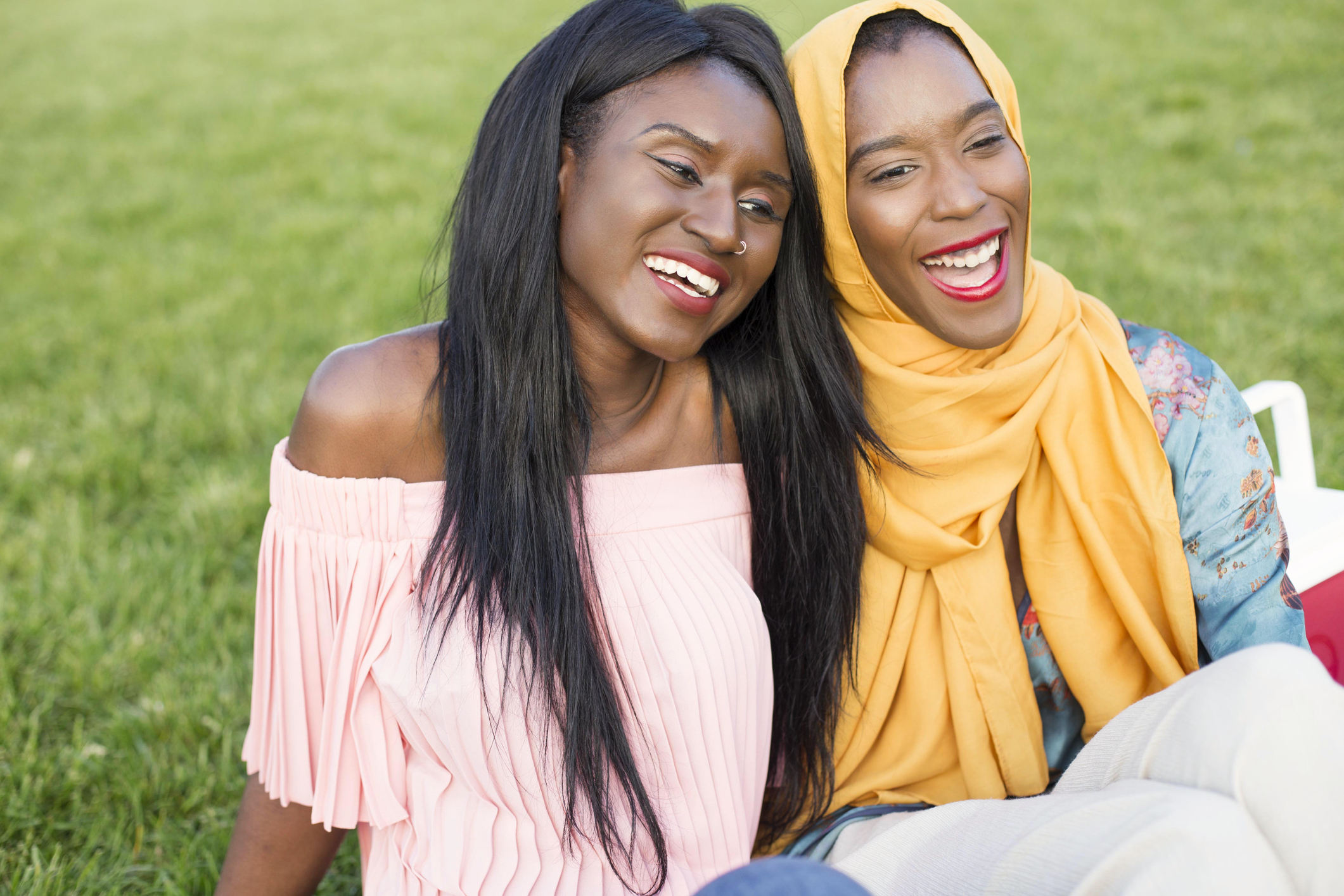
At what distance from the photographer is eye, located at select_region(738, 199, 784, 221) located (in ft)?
6.43

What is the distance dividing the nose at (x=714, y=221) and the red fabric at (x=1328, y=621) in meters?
1.53

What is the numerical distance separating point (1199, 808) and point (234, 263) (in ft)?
19.7

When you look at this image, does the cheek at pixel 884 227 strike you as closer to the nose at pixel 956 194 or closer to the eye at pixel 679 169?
the nose at pixel 956 194

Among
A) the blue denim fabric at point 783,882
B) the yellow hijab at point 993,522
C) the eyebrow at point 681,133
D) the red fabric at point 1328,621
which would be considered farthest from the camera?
the red fabric at point 1328,621

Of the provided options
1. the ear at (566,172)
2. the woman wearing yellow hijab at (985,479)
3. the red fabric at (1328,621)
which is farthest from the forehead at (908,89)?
the red fabric at (1328,621)

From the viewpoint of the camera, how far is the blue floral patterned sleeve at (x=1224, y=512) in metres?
2.08

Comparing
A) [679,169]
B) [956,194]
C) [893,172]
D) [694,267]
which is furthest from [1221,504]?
[679,169]

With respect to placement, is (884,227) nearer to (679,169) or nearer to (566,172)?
(679,169)

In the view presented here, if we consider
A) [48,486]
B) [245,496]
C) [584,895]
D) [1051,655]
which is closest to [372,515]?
[584,895]

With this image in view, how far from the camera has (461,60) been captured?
977 cm

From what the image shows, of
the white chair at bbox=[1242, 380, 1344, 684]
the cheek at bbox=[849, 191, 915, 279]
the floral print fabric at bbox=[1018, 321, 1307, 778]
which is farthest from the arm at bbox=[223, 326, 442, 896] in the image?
the white chair at bbox=[1242, 380, 1344, 684]

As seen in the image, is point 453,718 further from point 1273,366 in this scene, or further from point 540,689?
point 1273,366

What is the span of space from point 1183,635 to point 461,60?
906cm

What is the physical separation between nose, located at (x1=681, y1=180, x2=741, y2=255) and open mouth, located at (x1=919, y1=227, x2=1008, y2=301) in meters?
0.46
